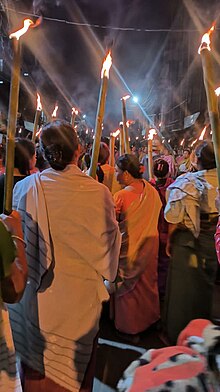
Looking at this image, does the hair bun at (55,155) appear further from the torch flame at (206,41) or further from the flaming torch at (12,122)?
the torch flame at (206,41)

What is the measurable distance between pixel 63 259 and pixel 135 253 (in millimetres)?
1844

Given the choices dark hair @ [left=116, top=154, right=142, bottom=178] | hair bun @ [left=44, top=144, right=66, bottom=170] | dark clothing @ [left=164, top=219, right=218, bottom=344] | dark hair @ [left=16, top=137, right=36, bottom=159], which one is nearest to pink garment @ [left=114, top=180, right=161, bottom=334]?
dark hair @ [left=116, top=154, right=142, bottom=178]

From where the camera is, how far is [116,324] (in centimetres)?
420

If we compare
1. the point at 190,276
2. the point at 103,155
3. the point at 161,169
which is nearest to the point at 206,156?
the point at 190,276

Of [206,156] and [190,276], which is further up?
[206,156]

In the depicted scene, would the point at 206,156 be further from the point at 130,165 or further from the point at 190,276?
the point at 190,276

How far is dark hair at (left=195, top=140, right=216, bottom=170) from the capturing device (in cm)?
342

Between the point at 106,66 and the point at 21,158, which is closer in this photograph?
the point at 106,66

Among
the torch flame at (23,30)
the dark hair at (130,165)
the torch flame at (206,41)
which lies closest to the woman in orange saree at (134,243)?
the dark hair at (130,165)

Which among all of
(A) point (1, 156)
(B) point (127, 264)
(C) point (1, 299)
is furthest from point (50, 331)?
(A) point (1, 156)

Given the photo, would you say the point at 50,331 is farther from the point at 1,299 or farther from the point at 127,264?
the point at 127,264

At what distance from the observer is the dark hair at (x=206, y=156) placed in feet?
11.2

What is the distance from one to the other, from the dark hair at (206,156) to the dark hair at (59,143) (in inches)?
56.7

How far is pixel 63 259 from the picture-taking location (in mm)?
2373
